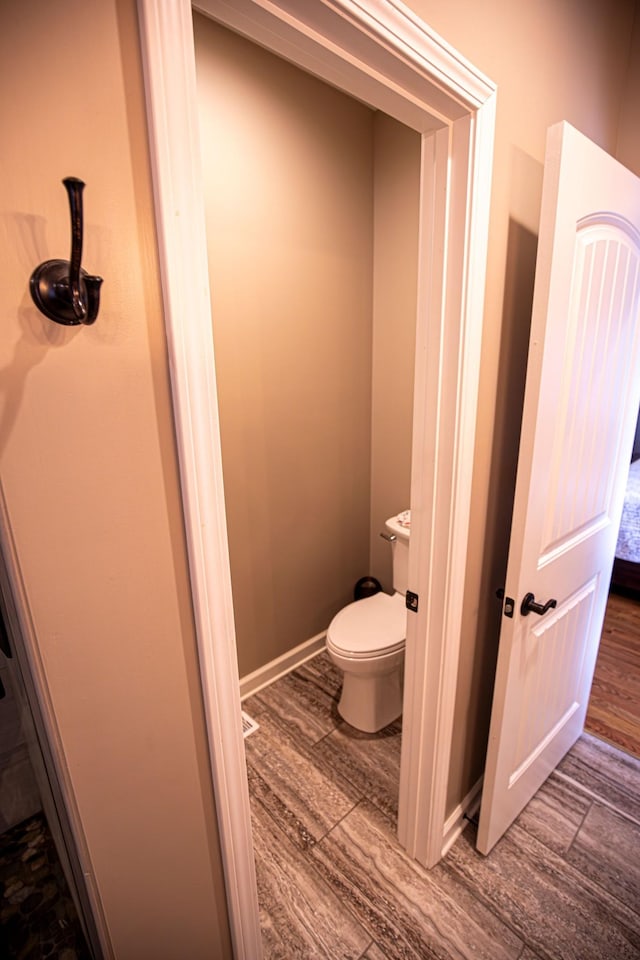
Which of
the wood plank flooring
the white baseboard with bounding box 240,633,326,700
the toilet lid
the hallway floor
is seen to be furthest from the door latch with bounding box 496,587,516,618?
the white baseboard with bounding box 240,633,326,700

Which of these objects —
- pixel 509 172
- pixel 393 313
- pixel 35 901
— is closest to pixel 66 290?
pixel 35 901

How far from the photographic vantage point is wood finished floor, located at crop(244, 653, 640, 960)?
4.07ft

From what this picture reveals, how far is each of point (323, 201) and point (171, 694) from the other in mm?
2083

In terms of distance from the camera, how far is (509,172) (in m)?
1.06

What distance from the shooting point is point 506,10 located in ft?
3.12

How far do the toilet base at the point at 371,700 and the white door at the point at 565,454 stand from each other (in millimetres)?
577

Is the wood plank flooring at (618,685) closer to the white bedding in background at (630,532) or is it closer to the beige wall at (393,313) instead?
the white bedding in background at (630,532)

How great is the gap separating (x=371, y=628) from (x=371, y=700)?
1.00 ft

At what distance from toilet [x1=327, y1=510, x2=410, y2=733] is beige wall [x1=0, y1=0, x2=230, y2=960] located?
1099 millimetres

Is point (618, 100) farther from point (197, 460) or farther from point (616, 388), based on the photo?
point (197, 460)

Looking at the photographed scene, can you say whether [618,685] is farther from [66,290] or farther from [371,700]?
[66,290]

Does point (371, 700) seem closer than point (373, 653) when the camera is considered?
No

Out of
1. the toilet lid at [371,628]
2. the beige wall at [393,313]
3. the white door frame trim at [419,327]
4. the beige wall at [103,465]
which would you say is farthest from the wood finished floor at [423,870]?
the beige wall at [393,313]

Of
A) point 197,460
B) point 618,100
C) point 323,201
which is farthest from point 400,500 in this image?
point 197,460
